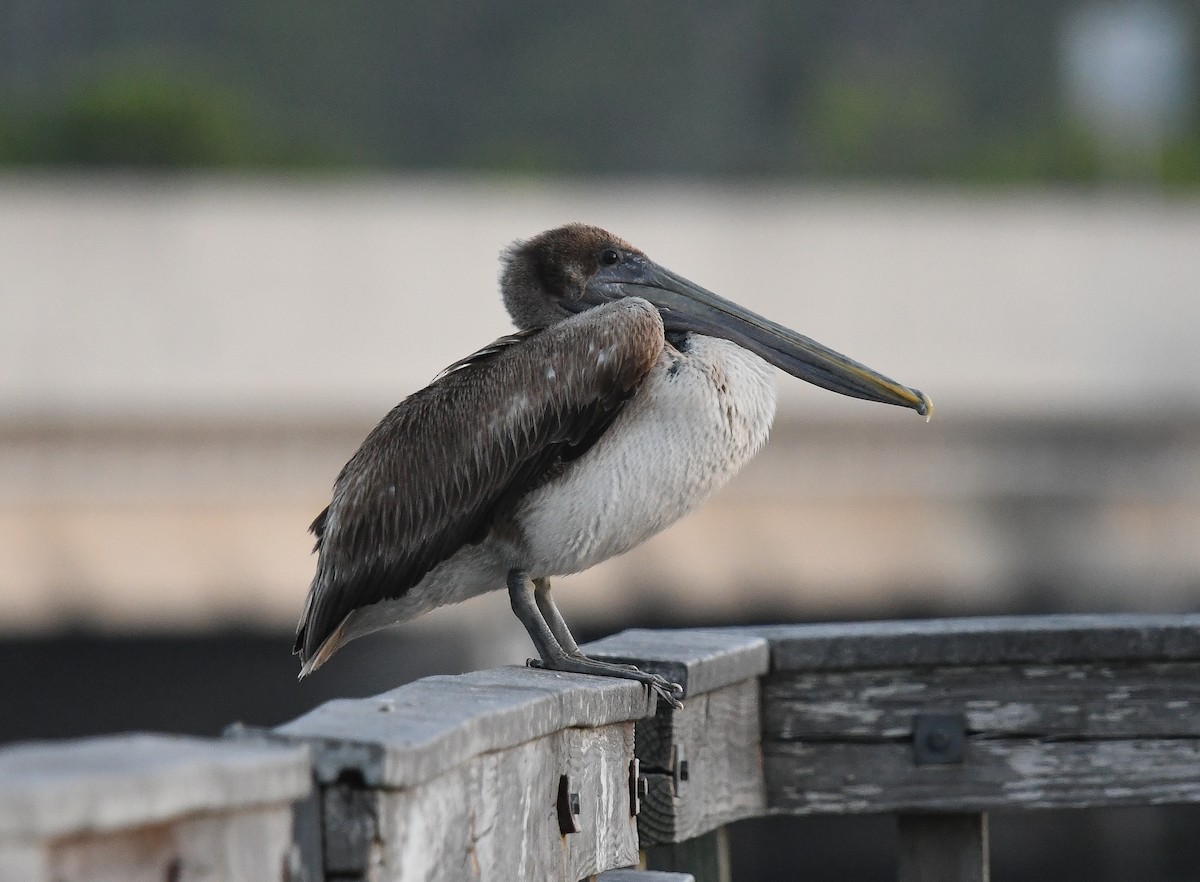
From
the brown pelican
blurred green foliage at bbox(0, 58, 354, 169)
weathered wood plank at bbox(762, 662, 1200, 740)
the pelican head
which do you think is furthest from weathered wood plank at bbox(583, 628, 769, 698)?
blurred green foliage at bbox(0, 58, 354, 169)

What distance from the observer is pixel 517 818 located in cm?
243

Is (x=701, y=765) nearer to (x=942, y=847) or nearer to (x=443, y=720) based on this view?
(x=942, y=847)

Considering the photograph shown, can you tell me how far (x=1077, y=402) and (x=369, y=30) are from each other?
44.8 m

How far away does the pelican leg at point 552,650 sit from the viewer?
3.21m

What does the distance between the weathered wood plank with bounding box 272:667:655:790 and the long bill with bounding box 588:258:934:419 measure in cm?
139

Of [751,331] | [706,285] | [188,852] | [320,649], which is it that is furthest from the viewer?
[706,285]

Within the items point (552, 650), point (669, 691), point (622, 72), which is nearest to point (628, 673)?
point (669, 691)

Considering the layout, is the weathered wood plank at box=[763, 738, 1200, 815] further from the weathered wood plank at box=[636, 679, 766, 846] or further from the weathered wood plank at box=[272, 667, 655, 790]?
the weathered wood plank at box=[272, 667, 655, 790]

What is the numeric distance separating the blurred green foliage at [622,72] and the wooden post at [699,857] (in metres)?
44.3

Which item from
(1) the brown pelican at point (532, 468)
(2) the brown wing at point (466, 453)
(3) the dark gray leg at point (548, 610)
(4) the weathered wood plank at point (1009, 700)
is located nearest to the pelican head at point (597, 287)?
(1) the brown pelican at point (532, 468)

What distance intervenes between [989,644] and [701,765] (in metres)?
0.58

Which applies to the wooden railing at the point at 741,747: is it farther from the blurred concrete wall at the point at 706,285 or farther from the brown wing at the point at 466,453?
the blurred concrete wall at the point at 706,285

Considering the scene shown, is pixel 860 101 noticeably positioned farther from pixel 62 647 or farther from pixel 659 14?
pixel 62 647

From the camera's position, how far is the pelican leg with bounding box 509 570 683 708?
126 inches
